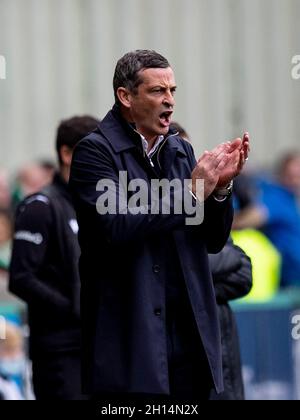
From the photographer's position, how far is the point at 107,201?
4918mm

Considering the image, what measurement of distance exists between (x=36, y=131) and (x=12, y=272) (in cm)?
666

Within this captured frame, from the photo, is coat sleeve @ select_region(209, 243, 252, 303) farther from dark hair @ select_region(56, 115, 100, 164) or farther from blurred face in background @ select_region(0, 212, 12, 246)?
blurred face in background @ select_region(0, 212, 12, 246)

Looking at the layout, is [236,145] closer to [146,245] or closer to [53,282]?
[146,245]

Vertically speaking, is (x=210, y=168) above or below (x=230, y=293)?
above

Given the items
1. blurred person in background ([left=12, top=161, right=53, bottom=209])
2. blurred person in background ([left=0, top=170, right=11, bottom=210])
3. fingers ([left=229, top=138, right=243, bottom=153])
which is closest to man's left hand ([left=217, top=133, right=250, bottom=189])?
fingers ([left=229, top=138, right=243, bottom=153])

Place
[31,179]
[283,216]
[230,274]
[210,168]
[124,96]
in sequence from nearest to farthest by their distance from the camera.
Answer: [210,168] < [124,96] < [230,274] < [31,179] < [283,216]

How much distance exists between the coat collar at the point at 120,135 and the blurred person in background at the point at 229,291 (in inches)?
26.5

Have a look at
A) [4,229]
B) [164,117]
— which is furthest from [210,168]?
[4,229]

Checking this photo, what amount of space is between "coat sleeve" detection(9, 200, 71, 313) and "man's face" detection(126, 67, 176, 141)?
169 centimetres

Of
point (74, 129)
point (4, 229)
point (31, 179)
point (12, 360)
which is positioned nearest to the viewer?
point (74, 129)

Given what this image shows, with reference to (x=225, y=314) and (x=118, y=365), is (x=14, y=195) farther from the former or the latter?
(x=118, y=365)

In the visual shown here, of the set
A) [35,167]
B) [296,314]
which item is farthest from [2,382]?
[35,167]

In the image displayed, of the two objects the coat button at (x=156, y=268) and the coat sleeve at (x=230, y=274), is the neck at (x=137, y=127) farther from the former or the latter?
the coat sleeve at (x=230, y=274)

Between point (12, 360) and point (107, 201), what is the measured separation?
148 inches
